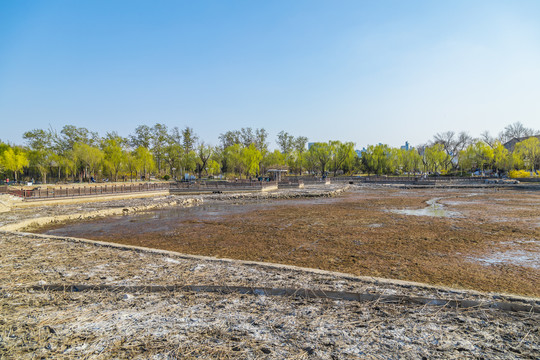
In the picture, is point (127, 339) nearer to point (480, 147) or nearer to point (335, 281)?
point (335, 281)

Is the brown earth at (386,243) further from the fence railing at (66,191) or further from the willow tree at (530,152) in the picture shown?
the willow tree at (530,152)

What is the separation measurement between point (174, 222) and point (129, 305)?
12.7 m

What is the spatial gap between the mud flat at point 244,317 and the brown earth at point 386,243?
1732mm

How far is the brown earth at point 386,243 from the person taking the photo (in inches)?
280

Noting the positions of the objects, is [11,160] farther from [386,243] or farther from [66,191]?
[386,243]

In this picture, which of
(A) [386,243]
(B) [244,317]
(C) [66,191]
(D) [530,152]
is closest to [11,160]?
(C) [66,191]

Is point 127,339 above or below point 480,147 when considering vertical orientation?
below

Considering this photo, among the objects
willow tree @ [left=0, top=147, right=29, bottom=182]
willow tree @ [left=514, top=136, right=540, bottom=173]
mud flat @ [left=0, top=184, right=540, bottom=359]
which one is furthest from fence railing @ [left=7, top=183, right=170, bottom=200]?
willow tree @ [left=514, top=136, right=540, bottom=173]

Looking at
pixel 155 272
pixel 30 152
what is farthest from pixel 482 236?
pixel 30 152

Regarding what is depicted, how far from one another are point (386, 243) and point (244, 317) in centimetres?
756

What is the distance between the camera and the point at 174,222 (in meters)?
17.2

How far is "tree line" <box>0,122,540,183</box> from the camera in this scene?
53.0m

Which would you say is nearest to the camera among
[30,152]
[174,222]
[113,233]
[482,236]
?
[482,236]

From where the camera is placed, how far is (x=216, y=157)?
77.0 m
